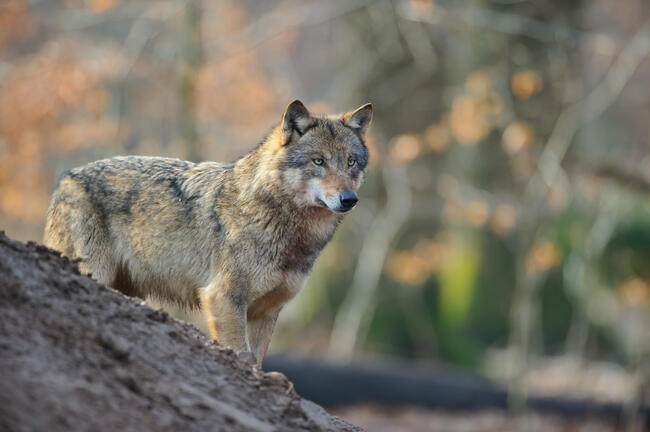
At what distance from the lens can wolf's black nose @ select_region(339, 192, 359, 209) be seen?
5.36 m

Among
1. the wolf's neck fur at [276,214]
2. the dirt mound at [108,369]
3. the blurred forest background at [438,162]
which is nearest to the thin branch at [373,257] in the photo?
the blurred forest background at [438,162]

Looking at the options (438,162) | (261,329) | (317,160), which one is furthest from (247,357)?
(438,162)

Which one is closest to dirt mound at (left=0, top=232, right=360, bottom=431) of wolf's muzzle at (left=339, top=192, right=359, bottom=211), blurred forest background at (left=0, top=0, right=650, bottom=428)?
wolf's muzzle at (left=339, top=192, right=359, bottom=211)

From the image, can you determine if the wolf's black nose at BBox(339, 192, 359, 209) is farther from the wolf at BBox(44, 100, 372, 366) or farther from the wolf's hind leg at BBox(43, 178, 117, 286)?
the wolf's hind leg at BBox(43, 178, 117, 286)

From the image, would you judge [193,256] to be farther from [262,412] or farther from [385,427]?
[385,427]

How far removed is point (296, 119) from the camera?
5781 mm

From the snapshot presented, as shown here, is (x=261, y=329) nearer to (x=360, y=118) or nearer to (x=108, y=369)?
(x=360, y=118)

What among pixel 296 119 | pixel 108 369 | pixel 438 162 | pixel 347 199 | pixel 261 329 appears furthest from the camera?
pixel 438 162

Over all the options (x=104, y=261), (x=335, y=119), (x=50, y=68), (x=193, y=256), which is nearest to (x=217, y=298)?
(x=193, y=256)

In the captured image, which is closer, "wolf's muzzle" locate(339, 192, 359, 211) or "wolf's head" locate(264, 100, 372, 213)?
"wolf's muzzle" locate(339, 192, 359, 211)

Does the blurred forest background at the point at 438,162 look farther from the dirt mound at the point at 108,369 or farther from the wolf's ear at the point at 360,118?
the dirt mound at the point at 108,369

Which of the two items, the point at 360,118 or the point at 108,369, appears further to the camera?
the point at 360,118

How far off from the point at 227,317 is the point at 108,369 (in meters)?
1.88

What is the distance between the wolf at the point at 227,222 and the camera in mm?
5504
